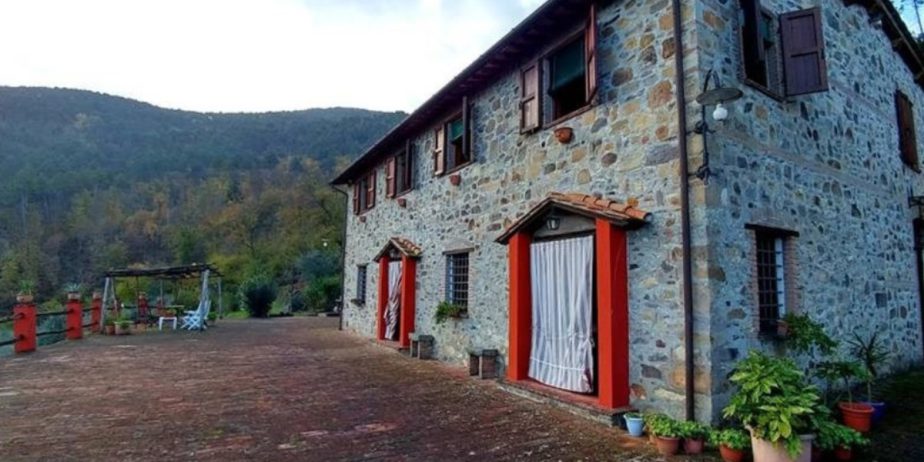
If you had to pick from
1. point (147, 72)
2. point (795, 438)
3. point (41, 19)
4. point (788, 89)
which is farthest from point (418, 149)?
point (147, 72)

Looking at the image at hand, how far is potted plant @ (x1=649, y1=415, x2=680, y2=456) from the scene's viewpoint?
438 cm

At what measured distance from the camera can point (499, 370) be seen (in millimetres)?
7855

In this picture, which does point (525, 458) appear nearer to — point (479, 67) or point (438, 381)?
point (438, 381)

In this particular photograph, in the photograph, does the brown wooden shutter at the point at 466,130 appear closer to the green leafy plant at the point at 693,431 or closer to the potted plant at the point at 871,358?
the green leafy plant at the point at 693,431

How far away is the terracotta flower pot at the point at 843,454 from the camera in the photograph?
13.5 ft

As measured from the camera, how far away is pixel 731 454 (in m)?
4.14

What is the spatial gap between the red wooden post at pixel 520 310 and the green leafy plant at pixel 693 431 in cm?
275

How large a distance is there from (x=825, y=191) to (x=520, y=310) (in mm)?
4452

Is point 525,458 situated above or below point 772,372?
below

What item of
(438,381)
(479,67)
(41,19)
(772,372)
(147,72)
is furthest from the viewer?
(147,72)

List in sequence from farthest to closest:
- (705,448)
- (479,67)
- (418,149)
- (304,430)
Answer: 1. (418,149)
2. (479,67)
3. (304,430)
4. (705,448)

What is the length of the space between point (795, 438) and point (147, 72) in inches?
2661

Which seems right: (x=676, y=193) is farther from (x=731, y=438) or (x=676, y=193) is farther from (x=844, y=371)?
(x=844, y=371)

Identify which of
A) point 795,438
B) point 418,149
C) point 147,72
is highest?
point 147,72
